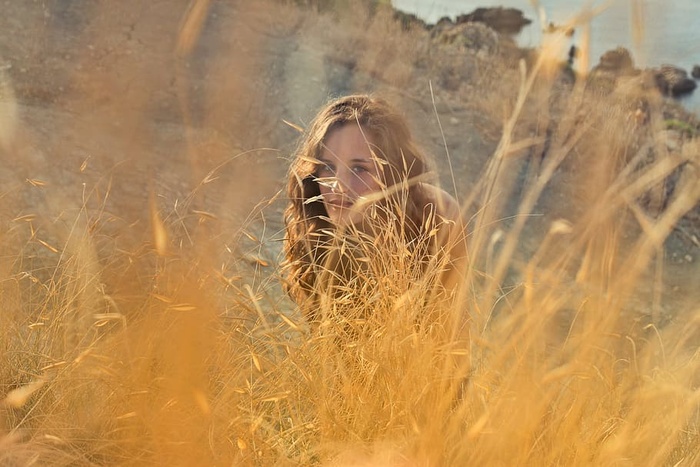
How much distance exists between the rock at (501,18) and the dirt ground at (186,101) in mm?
3118

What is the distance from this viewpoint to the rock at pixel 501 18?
9.79 metres

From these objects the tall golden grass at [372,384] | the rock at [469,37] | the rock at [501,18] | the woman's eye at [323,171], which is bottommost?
the tall golden grass at [372,384]

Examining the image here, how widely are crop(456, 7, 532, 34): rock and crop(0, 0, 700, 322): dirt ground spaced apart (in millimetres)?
3118

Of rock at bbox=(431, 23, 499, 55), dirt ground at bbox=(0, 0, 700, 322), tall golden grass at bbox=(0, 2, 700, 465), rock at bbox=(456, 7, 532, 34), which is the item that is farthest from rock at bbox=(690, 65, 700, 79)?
tall golden grass at bbox=(0, 2, 700, 465)

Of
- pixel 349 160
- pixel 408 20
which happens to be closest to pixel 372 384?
pixel 349 160

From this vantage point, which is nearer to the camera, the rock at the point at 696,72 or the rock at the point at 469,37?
the rock at the point at 469,37

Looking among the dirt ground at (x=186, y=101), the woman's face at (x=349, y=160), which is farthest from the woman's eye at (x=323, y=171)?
the dirt ground at (x=186, y=101)

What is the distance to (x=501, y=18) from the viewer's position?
10320 mm

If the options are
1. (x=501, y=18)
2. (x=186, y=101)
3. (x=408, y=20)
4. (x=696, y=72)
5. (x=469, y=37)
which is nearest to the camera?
(x=186, y=101)

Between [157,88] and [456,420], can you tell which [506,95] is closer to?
[157,88]

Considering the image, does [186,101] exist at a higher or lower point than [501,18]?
lower

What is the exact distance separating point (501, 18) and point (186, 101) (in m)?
5.57

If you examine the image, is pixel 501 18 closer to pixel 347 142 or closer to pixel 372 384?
pixel 347 142

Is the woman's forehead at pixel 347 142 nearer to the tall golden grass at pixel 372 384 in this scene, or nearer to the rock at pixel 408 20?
the tall golden grass at pixel 372 384
